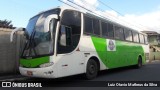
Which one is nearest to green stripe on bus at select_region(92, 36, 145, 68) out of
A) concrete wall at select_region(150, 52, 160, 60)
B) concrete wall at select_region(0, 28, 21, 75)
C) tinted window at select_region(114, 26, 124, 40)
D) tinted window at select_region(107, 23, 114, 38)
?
tinted window at select_region(114, 26, 124, 40)

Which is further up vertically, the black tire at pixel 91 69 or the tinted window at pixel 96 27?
the tinted window at pixel 96 27

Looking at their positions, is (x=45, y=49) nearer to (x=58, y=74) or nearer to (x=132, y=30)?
(x=58, y=74)

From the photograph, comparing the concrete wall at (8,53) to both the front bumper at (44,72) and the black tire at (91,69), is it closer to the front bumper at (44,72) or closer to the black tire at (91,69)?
the front bumper at (44,72)

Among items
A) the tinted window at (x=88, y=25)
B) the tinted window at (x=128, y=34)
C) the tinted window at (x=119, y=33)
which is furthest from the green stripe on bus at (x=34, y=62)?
the tinted window at (x=128, y=34)

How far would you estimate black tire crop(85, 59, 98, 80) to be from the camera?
1213cm

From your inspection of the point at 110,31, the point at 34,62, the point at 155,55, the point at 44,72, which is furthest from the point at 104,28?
the point at 155,55

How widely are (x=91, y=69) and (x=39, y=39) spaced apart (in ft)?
10.9

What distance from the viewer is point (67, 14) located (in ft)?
36.8

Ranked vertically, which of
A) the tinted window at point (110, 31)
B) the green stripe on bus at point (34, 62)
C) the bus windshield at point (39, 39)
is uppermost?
the tinted window at point (110, 31)

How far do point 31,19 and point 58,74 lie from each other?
10.8 feet

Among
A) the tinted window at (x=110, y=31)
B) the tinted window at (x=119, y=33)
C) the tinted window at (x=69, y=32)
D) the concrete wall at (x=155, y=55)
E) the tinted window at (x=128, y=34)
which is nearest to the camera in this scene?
the tinted window at (x=69, y=32)

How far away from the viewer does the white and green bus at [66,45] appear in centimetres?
1005

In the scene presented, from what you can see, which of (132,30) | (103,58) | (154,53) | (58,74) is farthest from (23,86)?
(154,53)

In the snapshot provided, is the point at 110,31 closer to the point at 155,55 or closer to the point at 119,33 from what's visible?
the point at 119,33
